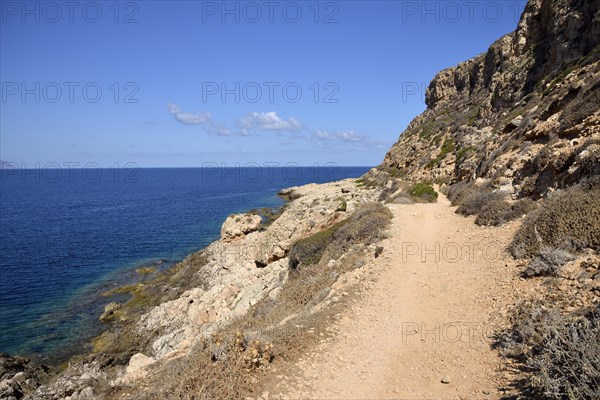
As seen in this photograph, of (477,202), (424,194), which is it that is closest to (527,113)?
(424,194)

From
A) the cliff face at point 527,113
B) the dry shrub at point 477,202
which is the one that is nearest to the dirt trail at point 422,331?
the dry shrub at point 477,202

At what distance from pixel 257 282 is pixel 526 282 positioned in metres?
14.5

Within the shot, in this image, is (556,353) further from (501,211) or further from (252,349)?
(501,211)

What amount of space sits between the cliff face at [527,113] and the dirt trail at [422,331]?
4705 mm

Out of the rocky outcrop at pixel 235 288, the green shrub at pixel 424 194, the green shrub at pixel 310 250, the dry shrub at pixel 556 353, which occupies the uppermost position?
the green shrub at pixel 424 194

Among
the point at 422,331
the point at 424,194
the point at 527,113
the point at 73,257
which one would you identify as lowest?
the point at 73,257

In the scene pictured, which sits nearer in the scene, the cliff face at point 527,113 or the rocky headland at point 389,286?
the rocky headland at point 389,286

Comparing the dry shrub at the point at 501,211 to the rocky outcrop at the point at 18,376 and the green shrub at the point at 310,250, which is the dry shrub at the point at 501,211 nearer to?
the green shrub at the point at 310,250

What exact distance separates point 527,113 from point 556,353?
26.5m

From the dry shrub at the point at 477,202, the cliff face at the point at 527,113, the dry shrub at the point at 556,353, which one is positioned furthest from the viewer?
the dry shrub at the point at 477,202

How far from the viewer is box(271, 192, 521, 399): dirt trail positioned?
6.50m

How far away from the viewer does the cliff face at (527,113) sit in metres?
15.2

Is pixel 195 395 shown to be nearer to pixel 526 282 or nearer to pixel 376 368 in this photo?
pixel 376 368

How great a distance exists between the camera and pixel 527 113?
26.8 m
